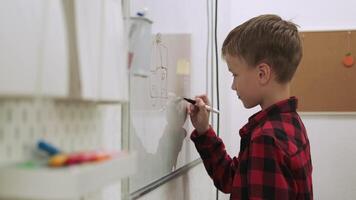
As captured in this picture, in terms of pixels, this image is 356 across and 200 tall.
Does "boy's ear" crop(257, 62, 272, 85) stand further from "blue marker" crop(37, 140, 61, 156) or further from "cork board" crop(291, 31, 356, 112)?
"cork board" crop(291, 31, 356, 112)

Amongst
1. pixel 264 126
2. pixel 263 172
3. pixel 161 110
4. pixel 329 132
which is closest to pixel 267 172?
pixel 263 172

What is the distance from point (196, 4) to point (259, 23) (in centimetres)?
37

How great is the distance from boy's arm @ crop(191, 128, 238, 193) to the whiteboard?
2.2 inches

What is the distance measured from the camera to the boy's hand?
126 centimetres

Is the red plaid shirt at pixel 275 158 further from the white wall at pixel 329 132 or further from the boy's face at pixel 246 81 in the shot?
the white wall at pixel 329 132

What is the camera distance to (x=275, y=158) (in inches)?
37.4

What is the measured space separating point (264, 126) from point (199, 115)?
0.98ft

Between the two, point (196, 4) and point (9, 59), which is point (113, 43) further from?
point (196, 4)

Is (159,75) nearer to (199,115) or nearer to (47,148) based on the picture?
(199,115)

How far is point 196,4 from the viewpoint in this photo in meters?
1.47

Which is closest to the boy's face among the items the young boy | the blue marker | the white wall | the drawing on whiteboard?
the young boy

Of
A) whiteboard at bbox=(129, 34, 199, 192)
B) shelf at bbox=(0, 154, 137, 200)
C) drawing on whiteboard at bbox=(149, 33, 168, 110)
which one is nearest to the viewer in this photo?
shelf at bbox=(0, 154, 137, 200)

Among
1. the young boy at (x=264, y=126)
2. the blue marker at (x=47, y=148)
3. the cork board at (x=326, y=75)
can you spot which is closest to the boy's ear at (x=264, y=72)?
the young boy at (x=264, y=126)

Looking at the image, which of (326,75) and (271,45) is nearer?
(271,45)
